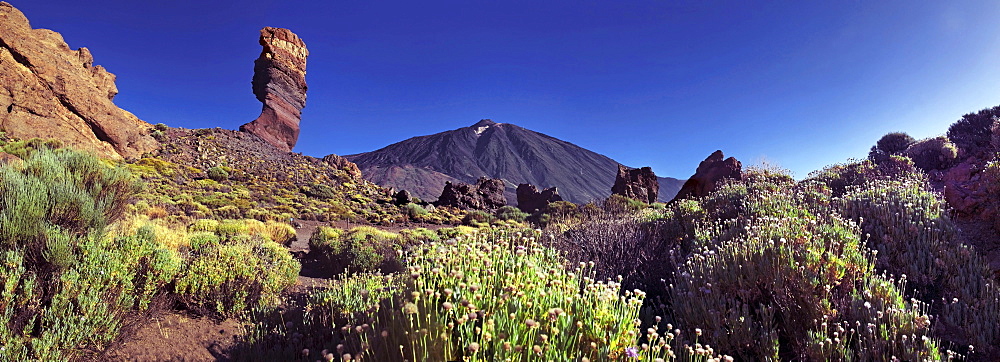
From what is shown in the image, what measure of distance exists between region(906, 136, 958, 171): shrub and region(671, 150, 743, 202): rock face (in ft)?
21.8

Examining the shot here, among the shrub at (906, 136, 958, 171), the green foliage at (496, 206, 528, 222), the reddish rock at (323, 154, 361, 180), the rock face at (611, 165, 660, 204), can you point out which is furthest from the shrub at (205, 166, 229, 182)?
the shrub at (906, 136, 958, 171)

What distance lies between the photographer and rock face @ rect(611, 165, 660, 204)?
24906 mm

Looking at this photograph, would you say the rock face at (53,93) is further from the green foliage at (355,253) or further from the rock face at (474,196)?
the rock face at (474,196)

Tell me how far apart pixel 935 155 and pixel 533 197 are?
915 inches

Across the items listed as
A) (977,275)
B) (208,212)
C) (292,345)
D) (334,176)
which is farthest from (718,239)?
(334,176)

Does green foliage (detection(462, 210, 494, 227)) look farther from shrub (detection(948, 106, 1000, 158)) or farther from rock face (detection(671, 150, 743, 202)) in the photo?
shrub (detection(948, 106, 1000, 158))

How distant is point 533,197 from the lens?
31547mm

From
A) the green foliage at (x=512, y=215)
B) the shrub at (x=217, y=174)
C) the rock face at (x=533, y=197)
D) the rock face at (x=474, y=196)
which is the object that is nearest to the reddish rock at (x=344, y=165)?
the rock face at (x=474, y=196)

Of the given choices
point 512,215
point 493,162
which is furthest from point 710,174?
point 493,162

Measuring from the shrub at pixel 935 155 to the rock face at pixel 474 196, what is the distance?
85.4 ft

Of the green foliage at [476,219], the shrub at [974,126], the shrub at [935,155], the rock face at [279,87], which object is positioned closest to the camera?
the shrub at [935,155]

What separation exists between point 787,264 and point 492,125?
194977 millimetres

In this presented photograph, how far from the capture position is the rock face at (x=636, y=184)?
81.7 ft

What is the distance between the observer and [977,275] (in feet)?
10.6
